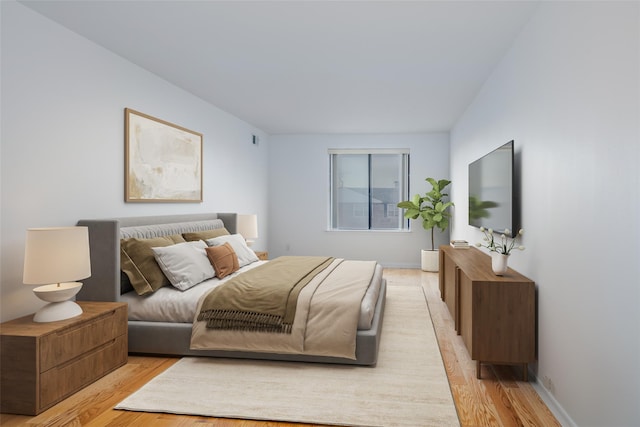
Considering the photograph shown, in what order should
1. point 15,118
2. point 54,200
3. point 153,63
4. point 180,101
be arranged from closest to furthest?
point 15,118 < point 54,200 < point 153,63 < point 180,101

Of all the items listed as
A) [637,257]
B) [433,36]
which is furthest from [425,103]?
[637,257]

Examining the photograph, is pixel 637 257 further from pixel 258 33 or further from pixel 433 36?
pixel 258 33

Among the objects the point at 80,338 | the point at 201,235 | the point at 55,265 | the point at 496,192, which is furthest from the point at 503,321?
the point at 201,235

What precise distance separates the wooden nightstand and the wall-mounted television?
121 inches

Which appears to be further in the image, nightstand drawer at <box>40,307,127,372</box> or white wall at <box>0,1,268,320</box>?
white wall at <box>0,1,268,320</box>

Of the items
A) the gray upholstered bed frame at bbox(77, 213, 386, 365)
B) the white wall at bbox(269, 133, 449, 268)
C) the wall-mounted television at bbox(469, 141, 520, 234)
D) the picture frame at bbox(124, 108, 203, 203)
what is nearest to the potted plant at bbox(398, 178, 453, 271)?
the white wall at bbox(269, 133, 449, 268)

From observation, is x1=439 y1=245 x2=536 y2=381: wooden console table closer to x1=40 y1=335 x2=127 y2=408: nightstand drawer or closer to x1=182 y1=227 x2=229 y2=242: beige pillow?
x1=40 y1=335 x2=127 y2=408: nightstand drawer

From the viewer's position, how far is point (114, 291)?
3115 millimetres

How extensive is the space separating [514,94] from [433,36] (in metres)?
0.83

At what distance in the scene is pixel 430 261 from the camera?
707cm

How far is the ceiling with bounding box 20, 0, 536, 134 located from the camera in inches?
109

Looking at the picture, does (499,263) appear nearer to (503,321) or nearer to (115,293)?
(503,321)

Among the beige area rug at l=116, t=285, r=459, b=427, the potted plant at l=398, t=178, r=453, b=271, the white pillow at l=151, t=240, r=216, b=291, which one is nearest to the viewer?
the beige area rug at l=116, t=285, r=459, b=427

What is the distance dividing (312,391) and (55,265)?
5.87 ft
